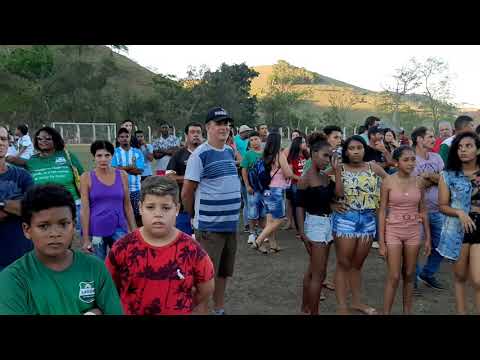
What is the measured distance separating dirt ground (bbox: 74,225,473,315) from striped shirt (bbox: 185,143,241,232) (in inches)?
45.6

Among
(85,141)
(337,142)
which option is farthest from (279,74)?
(337,142)

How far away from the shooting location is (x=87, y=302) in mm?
1926

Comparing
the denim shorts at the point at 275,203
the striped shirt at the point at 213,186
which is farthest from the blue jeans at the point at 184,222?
the denim shorts at the point at 275,203

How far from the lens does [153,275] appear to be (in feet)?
7.45

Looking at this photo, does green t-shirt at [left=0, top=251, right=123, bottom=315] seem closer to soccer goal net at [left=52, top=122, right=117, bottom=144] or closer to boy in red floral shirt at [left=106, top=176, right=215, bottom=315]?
boy in red floral shirt at [left=106, top=176, right=215, bottom=315]

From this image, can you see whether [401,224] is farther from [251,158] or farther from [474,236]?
[251,158]

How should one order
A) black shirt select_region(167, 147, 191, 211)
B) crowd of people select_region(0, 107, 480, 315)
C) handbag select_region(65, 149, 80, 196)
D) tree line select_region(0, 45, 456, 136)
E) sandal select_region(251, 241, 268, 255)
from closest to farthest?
1. crowd of people select_region(0, 107, 480, 315)
2. handbag select_region(65, 149, 80, 196)
3. black shirt select_region(167, 147, 191, 211)
4. sandal select_region(251, 241, 268, 255)
5. tree line select_region(0, 45, 456, 136)

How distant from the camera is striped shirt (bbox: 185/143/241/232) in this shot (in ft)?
13.5

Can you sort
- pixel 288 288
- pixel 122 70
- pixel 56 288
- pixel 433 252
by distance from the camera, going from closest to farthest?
pixel 56 288 → pixel 433 252 → pixel 288 288 → pixel 122 70

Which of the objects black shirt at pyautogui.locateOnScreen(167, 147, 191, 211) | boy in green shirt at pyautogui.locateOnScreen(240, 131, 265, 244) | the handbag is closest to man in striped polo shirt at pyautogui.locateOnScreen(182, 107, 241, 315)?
black shirt at pyautogui.locateOnScreen(167, 147, 191, 211)

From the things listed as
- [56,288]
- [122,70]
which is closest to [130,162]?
[56,288]

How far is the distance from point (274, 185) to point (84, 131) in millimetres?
37415

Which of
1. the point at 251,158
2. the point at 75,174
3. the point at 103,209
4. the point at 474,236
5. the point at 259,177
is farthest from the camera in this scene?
the point at 251,158
